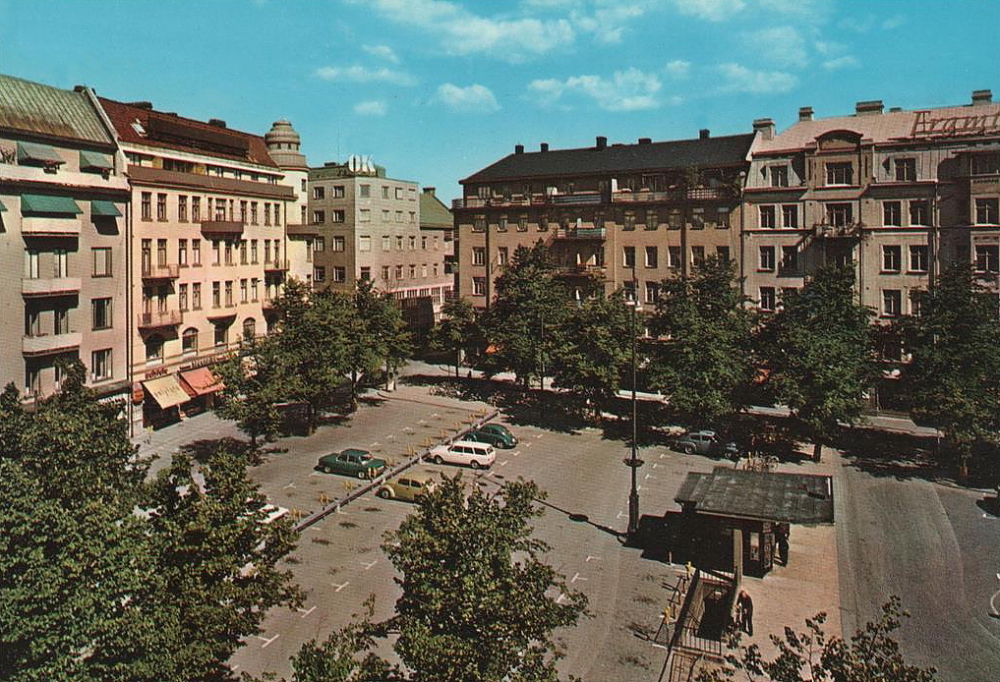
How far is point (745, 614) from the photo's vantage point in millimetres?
25172

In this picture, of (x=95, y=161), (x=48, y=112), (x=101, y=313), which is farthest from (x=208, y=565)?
(x=48, y=112)

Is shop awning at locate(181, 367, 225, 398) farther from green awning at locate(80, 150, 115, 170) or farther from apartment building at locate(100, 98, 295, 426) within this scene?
green awning at locate(80, 150, 115, 170)

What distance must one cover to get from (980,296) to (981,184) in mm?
11859

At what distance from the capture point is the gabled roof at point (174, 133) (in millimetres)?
48594

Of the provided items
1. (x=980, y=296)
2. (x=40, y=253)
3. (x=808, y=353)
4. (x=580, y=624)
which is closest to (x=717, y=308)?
(x=808, y=353)

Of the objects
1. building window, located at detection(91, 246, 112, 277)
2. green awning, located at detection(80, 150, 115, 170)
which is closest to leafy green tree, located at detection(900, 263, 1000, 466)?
building window, located at detection(91, 246, 112, 277)

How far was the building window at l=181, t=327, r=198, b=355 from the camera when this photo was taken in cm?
5106

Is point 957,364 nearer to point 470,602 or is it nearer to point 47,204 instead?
point 470,602

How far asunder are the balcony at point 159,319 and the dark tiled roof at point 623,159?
3115 centimetres

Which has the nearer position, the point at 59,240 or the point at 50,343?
the point at 50,343

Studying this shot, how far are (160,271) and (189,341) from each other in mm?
5724

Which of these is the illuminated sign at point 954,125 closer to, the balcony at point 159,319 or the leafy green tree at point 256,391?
the leafy green tree at point 256,391

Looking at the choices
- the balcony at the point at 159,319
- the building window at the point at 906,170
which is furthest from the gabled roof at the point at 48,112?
the building window at the point at 906,170

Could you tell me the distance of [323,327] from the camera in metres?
Answer: 46.2
